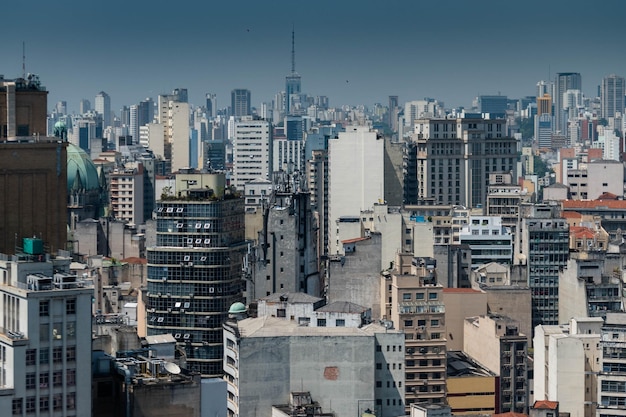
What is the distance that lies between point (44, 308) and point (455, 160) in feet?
150

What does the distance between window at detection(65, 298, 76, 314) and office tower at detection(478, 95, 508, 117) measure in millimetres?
115778

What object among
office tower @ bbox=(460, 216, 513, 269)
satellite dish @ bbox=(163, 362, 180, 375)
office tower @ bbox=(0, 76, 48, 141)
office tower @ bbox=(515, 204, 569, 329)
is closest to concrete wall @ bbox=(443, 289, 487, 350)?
office tower @ bbox=(515, 204, 569, 329)

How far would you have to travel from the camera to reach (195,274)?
129 ft

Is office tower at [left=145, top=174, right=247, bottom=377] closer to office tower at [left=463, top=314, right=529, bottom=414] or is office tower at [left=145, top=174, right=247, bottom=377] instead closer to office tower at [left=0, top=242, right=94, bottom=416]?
office tower at [left=463, top=314, right=529, bottom=414]

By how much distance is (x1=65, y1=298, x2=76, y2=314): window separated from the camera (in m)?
21.9

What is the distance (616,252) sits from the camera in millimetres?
49188

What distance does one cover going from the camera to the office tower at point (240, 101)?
465 ft

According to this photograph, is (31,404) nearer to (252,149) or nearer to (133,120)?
(252,149)

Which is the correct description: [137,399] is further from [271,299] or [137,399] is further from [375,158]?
[375,158]

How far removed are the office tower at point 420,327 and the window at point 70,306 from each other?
14.5 meters

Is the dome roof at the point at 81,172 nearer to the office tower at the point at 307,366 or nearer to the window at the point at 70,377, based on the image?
the office tower at the point at 307,366

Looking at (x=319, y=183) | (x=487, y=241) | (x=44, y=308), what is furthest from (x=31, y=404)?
(x=319, y=183)

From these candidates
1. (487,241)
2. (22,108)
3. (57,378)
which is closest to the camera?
(57,378)

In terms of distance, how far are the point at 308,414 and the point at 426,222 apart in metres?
19.2
